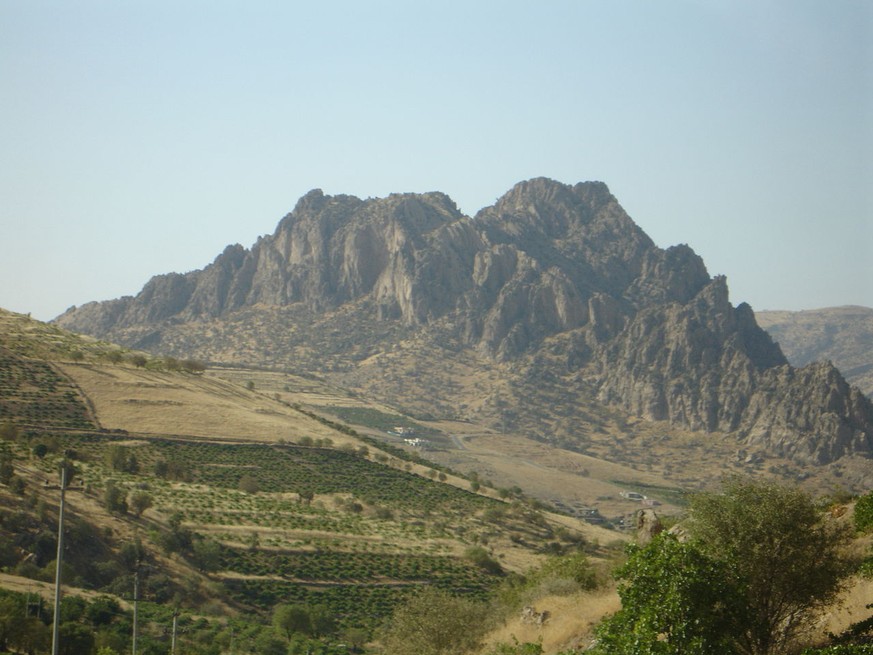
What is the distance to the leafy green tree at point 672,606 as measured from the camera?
2062 centimetres

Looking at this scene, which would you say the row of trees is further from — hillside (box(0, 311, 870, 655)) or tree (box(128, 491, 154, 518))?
tree (box(128, 491, 154, 518))

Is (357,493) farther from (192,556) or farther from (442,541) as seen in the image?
(192,556)

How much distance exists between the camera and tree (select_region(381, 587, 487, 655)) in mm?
39125

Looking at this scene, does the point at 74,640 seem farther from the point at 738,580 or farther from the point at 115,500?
the point at 738,580

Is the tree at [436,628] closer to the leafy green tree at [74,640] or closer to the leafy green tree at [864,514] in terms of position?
the leafy green tree at [74,640]

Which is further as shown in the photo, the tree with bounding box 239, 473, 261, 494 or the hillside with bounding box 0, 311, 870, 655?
the tree with bounding box 239, 473, 261, 494

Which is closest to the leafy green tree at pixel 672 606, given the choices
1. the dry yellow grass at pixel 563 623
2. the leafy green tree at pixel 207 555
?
the dry yellow grass at pixel 563 623

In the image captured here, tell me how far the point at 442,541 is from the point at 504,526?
1464 centimetres

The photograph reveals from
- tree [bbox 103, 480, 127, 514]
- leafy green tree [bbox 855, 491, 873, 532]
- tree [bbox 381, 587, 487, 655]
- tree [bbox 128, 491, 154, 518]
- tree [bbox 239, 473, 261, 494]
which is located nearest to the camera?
leafy green tree [bbox 855, 491, 873, 532]

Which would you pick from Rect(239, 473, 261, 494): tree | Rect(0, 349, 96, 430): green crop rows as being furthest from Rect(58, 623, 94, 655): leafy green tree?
Rect(0, 349, 96, 430): green crop rows

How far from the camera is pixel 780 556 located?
23594mm

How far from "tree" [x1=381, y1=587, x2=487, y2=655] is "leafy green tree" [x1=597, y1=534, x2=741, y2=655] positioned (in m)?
17.4

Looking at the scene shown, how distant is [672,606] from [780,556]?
4.22m

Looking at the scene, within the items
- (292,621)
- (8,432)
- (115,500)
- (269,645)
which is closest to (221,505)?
(115,500)
